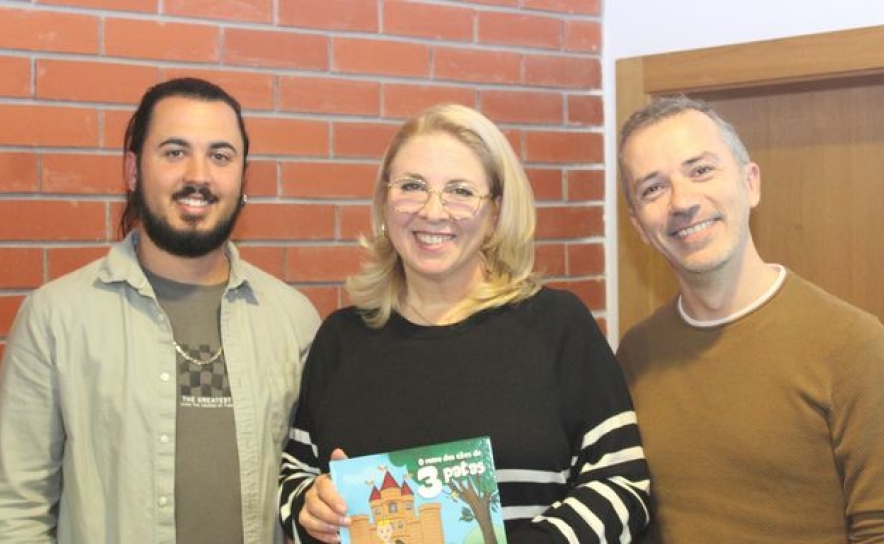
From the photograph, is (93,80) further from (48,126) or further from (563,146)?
(563,146)

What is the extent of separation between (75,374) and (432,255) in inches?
32.9

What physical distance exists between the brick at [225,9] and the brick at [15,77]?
1.34ft

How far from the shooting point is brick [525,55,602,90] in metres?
3.64

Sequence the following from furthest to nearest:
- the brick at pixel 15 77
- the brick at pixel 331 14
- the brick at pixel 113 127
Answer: the brick at pixel 331 14, the brick at pixel 113 127, the brick at pixel 15 77

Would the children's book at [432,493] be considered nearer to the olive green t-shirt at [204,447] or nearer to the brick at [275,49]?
the olive green t-shirt at [204,447]

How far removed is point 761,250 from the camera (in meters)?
3.51

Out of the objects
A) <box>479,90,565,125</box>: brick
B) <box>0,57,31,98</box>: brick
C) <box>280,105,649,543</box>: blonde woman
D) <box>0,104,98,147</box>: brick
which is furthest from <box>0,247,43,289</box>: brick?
<box>479,90,565,125</box>: brick

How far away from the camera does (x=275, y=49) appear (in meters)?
3.16

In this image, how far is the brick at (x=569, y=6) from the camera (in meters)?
3.65

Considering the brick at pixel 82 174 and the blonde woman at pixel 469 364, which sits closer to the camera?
the blonde woman at pixel 469 364

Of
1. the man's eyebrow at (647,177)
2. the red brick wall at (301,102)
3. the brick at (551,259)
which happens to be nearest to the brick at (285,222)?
the red brick wall at (301,102)

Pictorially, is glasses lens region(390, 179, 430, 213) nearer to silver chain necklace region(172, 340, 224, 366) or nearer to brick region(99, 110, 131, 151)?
silver chain necklace region(172, 340, 224, 366)

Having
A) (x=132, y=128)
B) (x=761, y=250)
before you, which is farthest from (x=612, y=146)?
(x=132, y=128)

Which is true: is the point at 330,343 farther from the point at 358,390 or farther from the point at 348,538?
the point at 348,538
